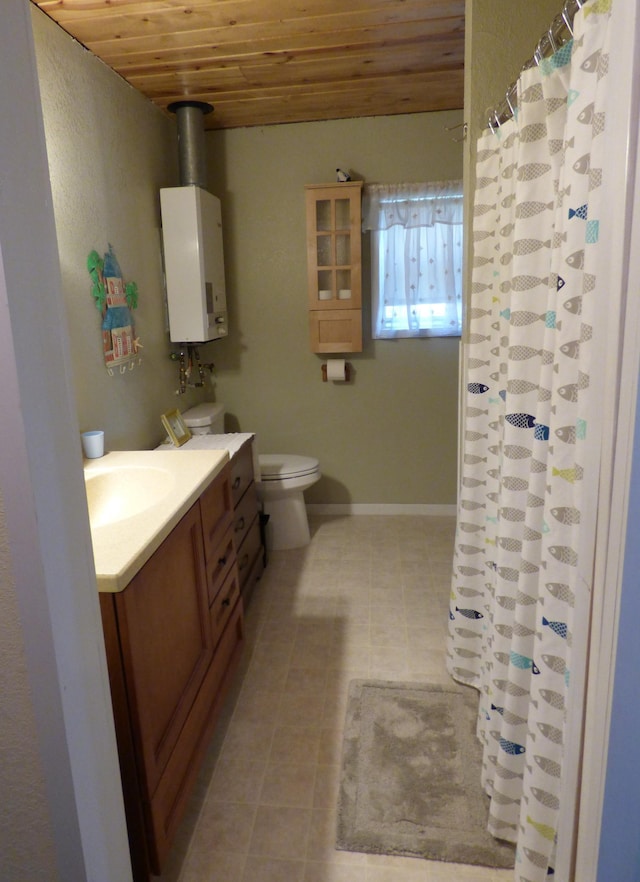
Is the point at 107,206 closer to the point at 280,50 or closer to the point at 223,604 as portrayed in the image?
the point at 280,50

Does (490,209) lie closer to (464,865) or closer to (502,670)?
(502,670)

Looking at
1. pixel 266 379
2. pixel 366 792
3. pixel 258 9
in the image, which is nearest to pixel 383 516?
pixel 266 379

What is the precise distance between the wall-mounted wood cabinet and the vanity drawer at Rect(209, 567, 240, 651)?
168 centimetres

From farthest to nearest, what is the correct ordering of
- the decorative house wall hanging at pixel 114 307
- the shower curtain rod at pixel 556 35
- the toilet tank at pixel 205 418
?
the toilet tank at pixel 205 418 < the decorative house wall hanging at pixel 114 307 < the shower curtain rod at pixel 556 35

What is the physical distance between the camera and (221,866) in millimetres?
1496

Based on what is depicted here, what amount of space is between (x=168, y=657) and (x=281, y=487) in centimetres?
169

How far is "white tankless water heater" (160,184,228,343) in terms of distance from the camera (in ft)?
9.30

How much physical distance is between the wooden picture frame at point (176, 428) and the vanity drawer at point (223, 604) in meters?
0.75

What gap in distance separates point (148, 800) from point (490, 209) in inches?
70.8

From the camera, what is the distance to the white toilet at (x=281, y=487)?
10.3ft

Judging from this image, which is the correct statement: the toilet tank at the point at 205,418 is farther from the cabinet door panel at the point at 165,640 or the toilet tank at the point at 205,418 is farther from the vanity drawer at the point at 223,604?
the cabinet door panel at the point at 165,640

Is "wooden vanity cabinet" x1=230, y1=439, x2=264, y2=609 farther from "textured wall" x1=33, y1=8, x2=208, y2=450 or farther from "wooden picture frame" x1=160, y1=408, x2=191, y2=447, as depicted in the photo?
"textured wall" x1=33, y1=8, x2=208, y2=450

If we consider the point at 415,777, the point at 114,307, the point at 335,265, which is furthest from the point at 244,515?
the point at 335,265

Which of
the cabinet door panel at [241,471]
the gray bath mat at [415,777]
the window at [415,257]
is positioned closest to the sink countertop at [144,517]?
the cabinet door panel at [241,471]
